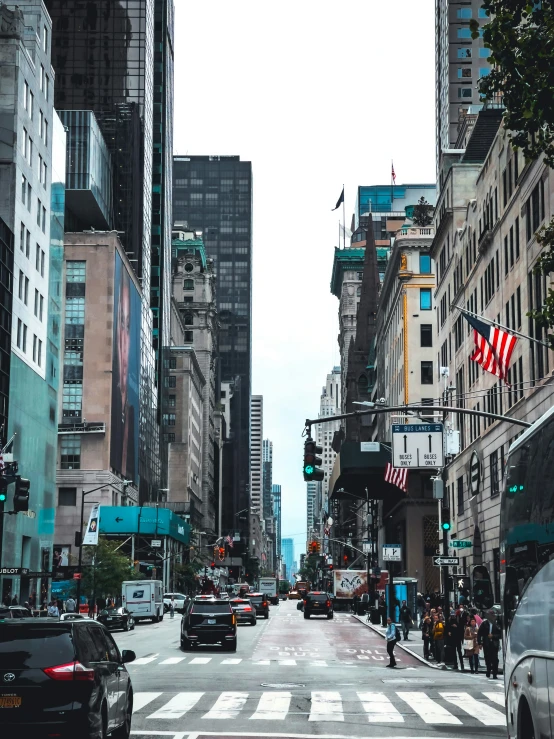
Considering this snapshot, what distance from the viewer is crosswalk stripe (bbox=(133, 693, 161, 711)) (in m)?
22.4

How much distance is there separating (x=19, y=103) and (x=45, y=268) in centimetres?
1355

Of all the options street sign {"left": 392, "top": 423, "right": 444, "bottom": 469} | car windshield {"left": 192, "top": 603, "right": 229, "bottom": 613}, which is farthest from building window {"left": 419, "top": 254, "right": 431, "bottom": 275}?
car windshield {"left": 192, "top": 603, "right": 229, "bottom": 613}

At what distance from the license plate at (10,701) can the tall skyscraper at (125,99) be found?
12714 cm

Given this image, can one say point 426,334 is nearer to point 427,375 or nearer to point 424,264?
point 427,375

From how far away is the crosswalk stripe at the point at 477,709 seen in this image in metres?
20.7

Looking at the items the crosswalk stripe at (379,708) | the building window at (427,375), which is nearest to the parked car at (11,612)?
the crosswalk stripe at (379,708)

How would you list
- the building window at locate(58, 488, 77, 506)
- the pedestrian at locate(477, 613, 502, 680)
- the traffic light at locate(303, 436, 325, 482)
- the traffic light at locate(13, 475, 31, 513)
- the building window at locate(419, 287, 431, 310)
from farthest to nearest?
the building window at locate(58, 488, 77, 506), the building window at locate(419, 287, 431, 310), the traffic light at locate(13, 475, 31, 513), the pedestrian at locate(477, 613, 502, 680), the traffic light at locate(303, 436, 325, 482)

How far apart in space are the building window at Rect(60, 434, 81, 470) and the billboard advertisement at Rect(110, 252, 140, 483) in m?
3.56

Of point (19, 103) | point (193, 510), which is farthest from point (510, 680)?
point (193, 510)

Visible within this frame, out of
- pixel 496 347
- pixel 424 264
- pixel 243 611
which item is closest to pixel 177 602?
pixel 243 611

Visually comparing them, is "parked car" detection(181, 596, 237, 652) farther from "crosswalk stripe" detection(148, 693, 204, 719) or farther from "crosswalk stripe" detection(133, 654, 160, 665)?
"crosswalk stripe" detection(148, 693, 204, 719)

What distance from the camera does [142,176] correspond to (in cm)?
14888

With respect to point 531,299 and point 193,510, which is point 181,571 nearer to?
point 193,510

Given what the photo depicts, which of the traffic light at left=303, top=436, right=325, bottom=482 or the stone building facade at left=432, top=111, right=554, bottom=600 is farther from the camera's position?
the stone building facade at left=432, top=111, right=554, bottom=600
